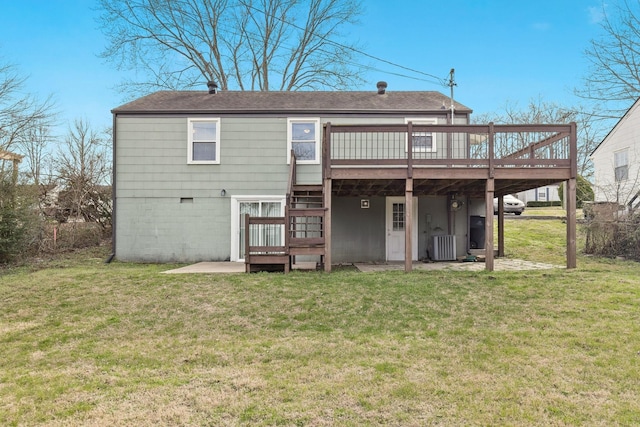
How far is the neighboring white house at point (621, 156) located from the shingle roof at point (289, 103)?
756 cm

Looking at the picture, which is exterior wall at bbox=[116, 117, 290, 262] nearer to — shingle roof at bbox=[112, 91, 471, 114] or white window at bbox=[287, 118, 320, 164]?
white window at bbox=[287, 118, 320, 164]

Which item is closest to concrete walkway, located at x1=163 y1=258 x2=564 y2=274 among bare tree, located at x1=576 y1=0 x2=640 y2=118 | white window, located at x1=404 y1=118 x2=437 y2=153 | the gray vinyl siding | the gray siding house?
the gray vinyl siding

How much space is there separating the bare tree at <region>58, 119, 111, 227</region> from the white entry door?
1104 cm

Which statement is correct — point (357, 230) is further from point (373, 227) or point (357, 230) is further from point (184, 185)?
point (184, 185)

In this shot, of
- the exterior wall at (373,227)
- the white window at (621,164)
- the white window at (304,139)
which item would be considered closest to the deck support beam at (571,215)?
the exterior wall at (373,227)

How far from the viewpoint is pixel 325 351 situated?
12.9 ft

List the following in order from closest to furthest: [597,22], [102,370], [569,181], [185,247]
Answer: [102,370] → [569,181] → [185,247] → [597,22]

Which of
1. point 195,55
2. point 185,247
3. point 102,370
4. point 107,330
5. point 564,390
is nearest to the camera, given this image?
point 564,390

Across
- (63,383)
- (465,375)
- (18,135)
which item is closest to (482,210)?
(465,375)

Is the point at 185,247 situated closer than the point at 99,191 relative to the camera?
Yes

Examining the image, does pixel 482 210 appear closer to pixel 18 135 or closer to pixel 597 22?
pixel 597 22

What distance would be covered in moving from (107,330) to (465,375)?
430 centimetres

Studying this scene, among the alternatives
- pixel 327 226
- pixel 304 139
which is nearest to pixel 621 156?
pixel 304 139

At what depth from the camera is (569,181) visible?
313 inches
